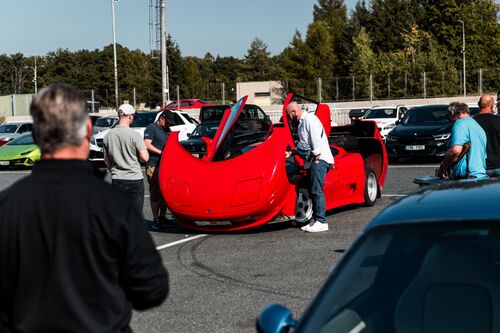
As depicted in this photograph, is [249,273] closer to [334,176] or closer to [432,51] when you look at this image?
[334,176]

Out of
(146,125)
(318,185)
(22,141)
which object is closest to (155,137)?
(318,185)

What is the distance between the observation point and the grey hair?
3.10m

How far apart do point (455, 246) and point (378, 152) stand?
10556mm

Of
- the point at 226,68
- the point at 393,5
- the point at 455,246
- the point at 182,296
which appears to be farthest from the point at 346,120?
the point at 226,68

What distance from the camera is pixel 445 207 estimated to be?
146 inches

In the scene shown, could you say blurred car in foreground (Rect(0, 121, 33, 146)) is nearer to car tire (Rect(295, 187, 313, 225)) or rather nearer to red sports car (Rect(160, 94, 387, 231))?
red sports car (Rect(160, 94, 387, 231))

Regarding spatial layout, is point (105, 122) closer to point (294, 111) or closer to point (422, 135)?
point (422, 135)

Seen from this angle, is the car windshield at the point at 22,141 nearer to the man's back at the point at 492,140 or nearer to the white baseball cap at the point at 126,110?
the white baseball cap at the point at 126,110

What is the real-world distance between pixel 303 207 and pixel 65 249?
9.14 meters

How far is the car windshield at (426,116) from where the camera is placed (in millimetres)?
23922

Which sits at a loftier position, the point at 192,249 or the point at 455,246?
the point at 455,246

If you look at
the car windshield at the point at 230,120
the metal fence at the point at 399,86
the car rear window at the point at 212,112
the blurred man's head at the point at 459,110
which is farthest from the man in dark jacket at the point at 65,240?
the metal fence at the point at 399,86

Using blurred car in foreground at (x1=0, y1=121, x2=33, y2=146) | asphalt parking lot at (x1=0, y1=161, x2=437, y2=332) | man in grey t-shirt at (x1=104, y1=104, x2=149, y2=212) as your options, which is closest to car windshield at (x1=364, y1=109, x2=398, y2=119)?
blurred car in foreground at (x1=0, y1=121, x2=33, y2=146)

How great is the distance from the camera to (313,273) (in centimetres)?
897
